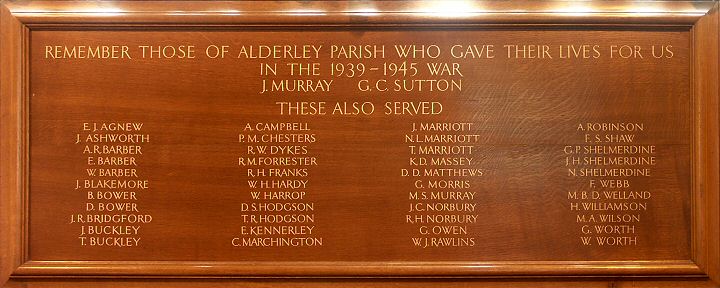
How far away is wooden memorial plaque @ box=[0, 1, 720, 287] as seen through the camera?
87.4 inches

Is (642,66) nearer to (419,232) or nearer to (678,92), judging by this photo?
(678,92)

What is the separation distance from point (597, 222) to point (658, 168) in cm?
33

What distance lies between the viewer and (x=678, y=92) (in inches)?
87.6

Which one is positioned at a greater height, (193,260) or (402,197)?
(402,197)

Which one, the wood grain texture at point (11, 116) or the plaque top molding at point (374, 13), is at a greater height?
the plaque top molding at point (374, 13)

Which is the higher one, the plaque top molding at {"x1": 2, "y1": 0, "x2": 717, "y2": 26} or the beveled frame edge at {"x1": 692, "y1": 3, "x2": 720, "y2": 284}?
the plaque top molding at {"x1": 2, "y1": 0, "x2": 717, "y2": 26}

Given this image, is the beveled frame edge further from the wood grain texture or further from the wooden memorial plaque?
the wood grain texture

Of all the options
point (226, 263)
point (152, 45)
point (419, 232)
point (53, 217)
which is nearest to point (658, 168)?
point (419, 232)

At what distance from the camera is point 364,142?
2234mm

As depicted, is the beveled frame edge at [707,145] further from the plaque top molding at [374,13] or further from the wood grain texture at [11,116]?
the wood grain texture at [11,116]

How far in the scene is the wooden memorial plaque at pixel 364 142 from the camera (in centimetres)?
222

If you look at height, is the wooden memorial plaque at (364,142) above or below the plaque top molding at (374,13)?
below

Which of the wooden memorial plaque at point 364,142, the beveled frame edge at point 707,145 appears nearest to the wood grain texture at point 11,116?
the wooden memorial plaque at point 364,142

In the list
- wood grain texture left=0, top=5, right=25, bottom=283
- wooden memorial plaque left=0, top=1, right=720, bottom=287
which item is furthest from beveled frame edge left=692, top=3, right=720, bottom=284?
wood grain texture left=0, top=5, right=25, bottom=283
